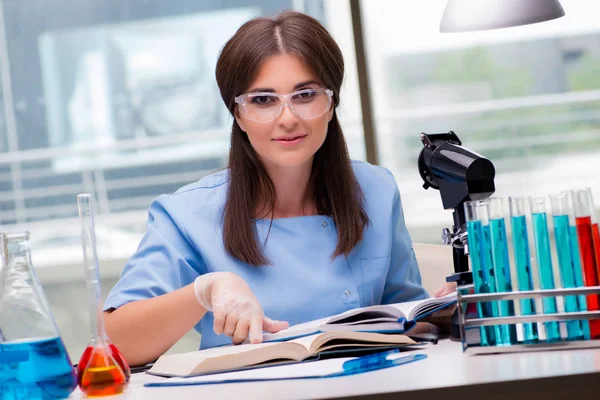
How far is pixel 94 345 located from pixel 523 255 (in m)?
0.58

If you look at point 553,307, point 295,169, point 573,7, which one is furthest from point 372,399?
point 573,7

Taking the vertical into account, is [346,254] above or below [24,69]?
below

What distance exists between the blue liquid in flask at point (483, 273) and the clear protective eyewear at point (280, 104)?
0.64m

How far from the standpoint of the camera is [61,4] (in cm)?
510

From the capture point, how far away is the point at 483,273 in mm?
1135

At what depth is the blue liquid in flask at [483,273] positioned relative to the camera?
1110 millimetres

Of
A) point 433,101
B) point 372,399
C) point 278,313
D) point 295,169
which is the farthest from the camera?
point 433,101

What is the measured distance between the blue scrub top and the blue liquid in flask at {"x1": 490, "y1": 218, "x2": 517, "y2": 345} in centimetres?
65

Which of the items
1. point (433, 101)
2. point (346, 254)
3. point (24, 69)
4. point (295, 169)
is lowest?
point (346, 254)

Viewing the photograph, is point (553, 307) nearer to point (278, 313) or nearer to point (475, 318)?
point (475, 318)

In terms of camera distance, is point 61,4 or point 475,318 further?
point 61,4

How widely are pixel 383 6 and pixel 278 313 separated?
3.77 m

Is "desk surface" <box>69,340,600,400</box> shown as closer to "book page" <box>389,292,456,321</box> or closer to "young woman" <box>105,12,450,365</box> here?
"book page" <box>389,292,456,321</box>

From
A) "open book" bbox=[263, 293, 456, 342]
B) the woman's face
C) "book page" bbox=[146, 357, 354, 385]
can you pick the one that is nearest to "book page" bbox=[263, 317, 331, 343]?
"open book" bbox=[263, 293, 456, 342]
